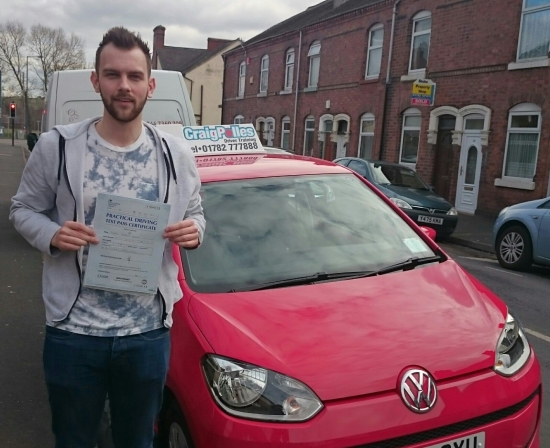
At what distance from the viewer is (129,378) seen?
2.06 metres

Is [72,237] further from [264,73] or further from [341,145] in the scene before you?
[264,73]

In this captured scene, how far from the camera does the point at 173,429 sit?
2.57 m

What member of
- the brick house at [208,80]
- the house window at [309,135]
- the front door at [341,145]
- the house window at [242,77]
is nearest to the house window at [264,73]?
the house window at [242,77]

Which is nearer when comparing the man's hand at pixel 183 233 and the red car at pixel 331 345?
the man's hand at pixel 183 233

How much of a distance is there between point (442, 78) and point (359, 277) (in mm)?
16573

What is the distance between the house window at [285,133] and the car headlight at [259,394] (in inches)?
1075

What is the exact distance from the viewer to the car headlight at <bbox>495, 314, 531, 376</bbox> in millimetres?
2527

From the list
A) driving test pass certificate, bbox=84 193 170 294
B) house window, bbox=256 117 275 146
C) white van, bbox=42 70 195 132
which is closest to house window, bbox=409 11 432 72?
house window, bbox=256 117 275 146

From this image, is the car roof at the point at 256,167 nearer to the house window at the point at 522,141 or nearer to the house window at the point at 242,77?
the house window at the point at 522,141

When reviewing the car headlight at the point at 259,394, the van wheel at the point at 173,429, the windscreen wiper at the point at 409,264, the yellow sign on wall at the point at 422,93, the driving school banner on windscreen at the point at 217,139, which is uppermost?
the yellow sign on wall at the point at 422,93

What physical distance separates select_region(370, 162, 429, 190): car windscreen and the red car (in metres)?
9.69

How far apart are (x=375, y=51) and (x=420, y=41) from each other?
9.21 feet

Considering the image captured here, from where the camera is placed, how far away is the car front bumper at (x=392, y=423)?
6.97 ft

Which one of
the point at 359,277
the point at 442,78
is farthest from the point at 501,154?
the point at 359,277
